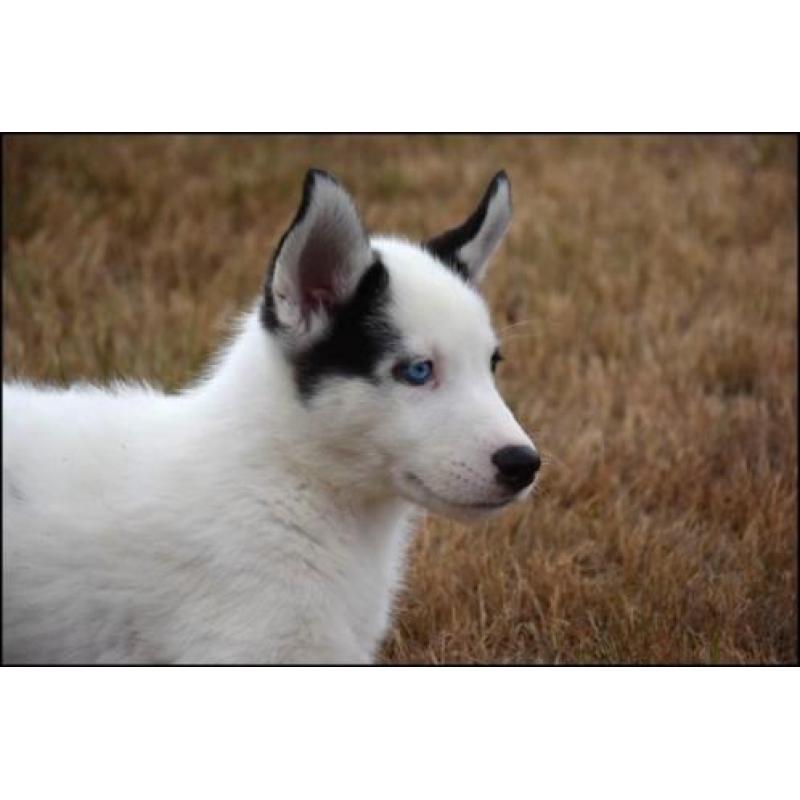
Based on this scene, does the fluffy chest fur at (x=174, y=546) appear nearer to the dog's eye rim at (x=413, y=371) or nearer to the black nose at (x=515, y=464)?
the dog's eye rim at (x=413, y=371)

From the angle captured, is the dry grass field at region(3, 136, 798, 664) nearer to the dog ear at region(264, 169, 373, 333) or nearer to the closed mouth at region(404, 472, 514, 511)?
the closed mouth at region(404, 472, 514, 511)

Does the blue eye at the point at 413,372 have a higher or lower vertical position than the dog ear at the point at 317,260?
lower

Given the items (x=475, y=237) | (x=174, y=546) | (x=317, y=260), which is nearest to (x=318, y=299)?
(x=317, y=260)

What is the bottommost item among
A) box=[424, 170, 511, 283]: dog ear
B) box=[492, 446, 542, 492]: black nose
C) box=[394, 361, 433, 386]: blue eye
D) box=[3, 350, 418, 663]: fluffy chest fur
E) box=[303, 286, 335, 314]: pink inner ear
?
box=[3, 350, 418, 663]: fluffy chest fur

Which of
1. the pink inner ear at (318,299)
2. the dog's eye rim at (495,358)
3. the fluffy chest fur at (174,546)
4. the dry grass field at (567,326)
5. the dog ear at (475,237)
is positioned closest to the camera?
the fluffy chest fur at (174,546)

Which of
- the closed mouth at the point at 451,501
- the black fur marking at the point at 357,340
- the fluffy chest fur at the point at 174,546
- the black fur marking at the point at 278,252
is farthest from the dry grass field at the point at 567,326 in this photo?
the black fur marking at the point at 278,252

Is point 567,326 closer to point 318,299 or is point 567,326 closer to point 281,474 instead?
point 318,299

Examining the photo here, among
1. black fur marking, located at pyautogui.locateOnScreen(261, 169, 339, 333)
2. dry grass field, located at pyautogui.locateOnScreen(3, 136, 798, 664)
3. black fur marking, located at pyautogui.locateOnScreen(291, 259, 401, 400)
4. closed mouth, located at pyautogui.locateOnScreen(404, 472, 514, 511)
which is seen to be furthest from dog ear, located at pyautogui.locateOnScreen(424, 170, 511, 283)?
dry grass field, located at pyautogui.locateOnScreen(3, 136, 798, 664)
